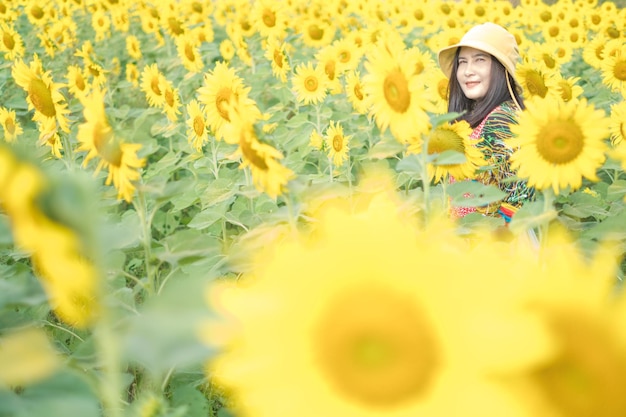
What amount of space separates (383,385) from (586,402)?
0.58 ft

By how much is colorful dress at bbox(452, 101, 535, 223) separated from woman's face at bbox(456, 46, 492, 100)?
21cm

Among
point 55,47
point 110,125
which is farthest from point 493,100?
point 55,47

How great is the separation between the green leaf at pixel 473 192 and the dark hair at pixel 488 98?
1157mm

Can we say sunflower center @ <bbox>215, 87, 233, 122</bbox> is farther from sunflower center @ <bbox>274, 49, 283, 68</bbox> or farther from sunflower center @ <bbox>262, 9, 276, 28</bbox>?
sunflower center @ <bbox>262, 9, 276, 28</bbox>

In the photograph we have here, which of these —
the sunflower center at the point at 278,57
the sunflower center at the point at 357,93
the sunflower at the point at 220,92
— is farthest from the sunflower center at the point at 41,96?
the sunflower center at the point at 278,57

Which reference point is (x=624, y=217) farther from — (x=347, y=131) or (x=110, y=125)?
(x=347, y=131)

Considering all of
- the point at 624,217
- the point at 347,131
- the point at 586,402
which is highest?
the point at 586,402

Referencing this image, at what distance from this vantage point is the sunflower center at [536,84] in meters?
2.71

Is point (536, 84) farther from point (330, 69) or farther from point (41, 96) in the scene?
point (41, 96)

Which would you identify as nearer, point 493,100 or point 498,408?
point 498,408

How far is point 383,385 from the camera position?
55 cm

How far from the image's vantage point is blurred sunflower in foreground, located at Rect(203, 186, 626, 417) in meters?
0.52

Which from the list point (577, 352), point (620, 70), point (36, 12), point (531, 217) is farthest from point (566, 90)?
point (36, 12)

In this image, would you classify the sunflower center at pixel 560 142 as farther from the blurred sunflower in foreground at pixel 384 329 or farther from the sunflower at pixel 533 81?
the sunflower at pixel 533 81
